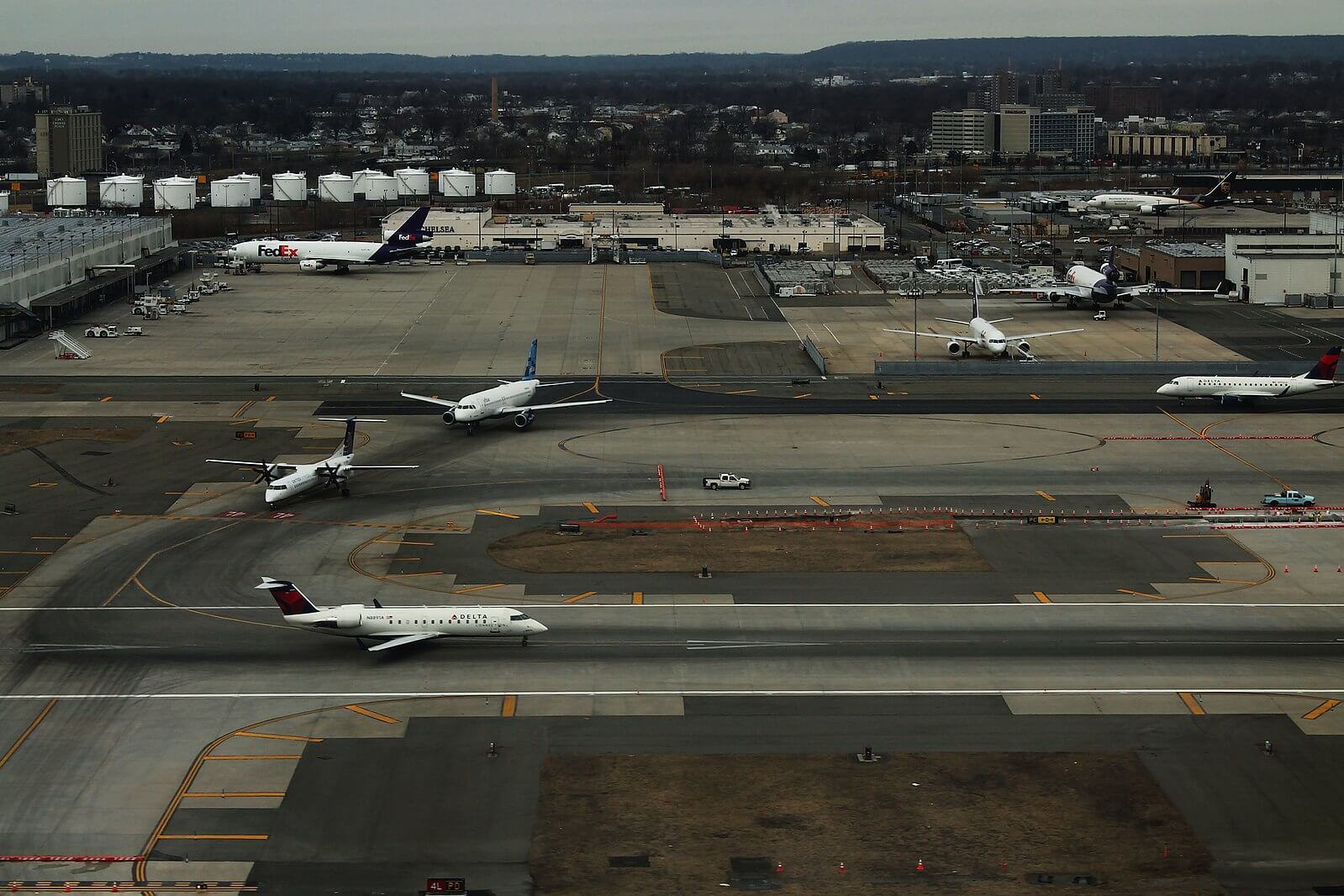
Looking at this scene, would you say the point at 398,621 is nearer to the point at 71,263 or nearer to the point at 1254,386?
the point at 1254,386

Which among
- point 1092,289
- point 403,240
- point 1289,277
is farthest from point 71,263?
point 1289,277

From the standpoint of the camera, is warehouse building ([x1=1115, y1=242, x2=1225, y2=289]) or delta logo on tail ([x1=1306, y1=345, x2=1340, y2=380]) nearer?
delta logo on tail ([x1=1306, y1=345, x2=1340, y2=380])

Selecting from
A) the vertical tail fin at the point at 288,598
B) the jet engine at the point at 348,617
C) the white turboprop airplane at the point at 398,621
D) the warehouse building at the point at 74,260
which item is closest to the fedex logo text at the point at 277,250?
the warehouse building at the point at 74,260

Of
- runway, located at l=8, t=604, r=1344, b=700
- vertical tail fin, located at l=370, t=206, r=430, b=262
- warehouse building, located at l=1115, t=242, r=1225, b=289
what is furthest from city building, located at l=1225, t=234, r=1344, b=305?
runway, located at l=8, t=604, r=1344, b=700

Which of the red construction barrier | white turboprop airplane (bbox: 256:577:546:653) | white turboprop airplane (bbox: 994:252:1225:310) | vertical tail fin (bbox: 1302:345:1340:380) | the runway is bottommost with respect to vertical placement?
the red construction barrier

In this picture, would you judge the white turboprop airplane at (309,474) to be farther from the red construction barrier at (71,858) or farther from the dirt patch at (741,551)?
the red construction barrier at (71,858)

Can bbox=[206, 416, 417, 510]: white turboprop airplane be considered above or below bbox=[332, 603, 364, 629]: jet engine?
above

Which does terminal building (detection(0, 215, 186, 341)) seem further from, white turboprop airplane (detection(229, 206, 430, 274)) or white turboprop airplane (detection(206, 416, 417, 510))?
white turboprop airplane (detection(206, 416, 417, 510))
